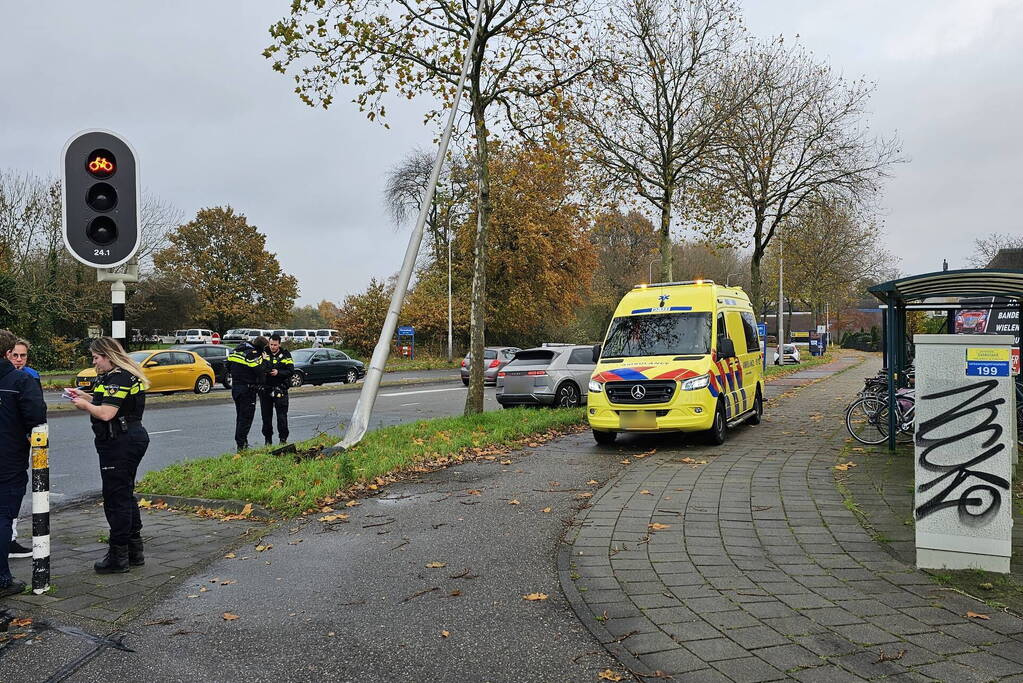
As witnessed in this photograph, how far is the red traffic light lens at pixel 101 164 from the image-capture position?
6355mm

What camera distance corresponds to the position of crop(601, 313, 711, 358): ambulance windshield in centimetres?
1184

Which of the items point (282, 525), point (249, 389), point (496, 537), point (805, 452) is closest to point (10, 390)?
point (282, 525)

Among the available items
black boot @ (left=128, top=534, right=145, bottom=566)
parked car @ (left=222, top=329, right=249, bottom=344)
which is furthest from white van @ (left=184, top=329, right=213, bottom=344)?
black boot @ (left=128, top=534, right=145, bottom=566)

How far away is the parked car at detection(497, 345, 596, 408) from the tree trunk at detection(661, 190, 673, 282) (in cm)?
677

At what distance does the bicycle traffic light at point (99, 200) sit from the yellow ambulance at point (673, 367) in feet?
22.7

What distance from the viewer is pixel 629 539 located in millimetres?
6434

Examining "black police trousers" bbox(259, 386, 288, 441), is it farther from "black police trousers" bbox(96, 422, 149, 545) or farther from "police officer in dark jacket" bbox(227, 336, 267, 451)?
"black police trousers" bbox(96, 422, 149, 545)

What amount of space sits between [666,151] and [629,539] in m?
19.4

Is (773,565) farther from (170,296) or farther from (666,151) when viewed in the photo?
(170,296)

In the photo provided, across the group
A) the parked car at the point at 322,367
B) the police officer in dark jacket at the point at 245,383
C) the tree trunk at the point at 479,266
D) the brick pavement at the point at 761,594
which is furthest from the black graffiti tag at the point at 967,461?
the parked car at the point at 322,367

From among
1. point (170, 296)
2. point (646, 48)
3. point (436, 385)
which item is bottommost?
point (436, 385)

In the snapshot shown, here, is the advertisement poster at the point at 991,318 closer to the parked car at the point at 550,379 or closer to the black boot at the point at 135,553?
the parked car at the point at 550,379

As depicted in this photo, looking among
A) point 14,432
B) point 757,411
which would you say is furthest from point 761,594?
point 757,411

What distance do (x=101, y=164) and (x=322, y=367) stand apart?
23964 mm
